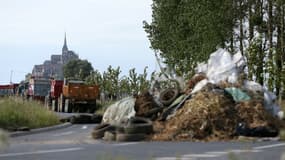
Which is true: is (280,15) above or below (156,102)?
above

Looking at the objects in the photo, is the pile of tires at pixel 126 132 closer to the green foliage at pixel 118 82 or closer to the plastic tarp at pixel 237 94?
the plastic tarp at pixel 237 94

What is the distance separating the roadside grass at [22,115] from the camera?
24.6m

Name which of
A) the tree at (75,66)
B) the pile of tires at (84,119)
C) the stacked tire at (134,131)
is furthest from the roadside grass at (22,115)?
the tree at (75,66)

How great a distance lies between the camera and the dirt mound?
19312 mm

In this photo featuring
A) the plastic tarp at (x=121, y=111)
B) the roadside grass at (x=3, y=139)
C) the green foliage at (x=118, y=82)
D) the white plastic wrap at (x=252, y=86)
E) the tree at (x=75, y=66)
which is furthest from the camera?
the tree at (x=75, y=66)

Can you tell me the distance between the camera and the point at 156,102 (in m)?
23.6

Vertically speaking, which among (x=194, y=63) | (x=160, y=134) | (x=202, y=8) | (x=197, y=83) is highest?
(x=202, y=8)

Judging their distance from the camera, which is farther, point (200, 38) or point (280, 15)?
point (200, 38)

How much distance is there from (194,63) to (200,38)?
1.79 metres

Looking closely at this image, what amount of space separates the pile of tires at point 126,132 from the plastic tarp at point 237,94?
331 cm

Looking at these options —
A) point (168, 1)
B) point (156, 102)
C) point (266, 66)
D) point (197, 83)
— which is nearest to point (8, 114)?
point (156, 102)

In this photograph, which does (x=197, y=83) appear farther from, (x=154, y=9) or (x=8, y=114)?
(x=154, y=9)

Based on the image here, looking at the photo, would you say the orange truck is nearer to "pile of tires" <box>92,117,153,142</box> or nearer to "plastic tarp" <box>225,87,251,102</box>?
"plastic tarp" <box>225,87,251,102</box>

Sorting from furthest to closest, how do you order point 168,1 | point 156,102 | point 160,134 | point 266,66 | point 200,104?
1. point 168,1
2. point 266,66
3. point 156,102
4. point 200,104
5. point 160,134
